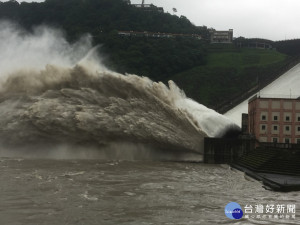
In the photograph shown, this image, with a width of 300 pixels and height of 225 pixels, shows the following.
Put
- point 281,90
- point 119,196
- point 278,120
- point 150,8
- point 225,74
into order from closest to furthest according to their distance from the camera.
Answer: point 119,196 < point 278,120 < point 281,90 < point 225,74 < point 150,8

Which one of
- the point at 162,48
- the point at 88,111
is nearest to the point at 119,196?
the point at 88,111

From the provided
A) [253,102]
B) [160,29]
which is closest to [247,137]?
[253,102]

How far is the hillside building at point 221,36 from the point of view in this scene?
470 ft

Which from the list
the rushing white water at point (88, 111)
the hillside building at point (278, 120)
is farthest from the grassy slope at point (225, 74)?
the rushing white water at point (88, 111)

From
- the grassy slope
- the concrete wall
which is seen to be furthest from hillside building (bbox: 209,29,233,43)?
the concrete wall

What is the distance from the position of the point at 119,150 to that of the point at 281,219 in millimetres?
23333

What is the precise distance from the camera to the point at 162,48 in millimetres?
A: 107250

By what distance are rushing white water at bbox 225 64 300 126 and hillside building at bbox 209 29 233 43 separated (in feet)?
228

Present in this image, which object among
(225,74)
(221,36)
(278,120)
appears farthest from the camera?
(221,36)

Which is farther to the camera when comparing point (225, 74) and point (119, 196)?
point (225, 74)

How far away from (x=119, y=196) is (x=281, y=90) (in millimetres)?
52203

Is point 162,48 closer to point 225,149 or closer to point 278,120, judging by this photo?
point 278,120

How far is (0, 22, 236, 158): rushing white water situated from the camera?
35344 mm

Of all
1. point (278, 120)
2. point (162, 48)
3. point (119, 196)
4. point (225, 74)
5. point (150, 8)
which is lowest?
point (119, 196)
